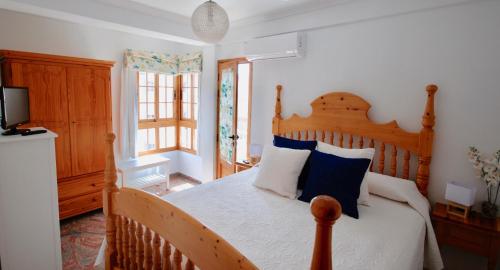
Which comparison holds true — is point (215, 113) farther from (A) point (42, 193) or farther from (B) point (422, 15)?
(B) point (422, 15)

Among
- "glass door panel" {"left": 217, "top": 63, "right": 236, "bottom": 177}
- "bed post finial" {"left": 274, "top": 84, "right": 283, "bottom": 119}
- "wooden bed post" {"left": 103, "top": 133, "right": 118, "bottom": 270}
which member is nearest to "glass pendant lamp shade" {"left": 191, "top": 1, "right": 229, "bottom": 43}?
"wooden bed post" {"left": 103, "top": 133, "right": 118, "bottom": 270}

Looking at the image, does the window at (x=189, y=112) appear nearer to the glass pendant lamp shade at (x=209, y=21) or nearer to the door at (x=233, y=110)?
the door at (x=233, y=110)

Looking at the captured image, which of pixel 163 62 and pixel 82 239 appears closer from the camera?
pixel 82 239

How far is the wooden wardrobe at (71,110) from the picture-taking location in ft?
9.26

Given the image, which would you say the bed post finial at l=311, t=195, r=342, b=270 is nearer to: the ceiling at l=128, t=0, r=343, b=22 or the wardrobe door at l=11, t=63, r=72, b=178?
the ceiling at l=128, t=0, r=343, b=22

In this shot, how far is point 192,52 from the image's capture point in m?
4.58

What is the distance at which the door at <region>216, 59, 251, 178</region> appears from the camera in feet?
12.2

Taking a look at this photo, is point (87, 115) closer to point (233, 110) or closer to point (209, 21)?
point (233, 110)

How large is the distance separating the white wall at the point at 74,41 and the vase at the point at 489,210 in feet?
11.1

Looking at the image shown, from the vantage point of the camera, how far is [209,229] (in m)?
1.05

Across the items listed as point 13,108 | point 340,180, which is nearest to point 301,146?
point 340,180

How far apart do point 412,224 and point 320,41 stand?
1948 mm

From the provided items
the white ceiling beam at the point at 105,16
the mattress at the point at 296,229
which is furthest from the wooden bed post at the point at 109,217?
the white ceiling beam at the point at 105,16

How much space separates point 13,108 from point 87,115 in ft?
3.78
